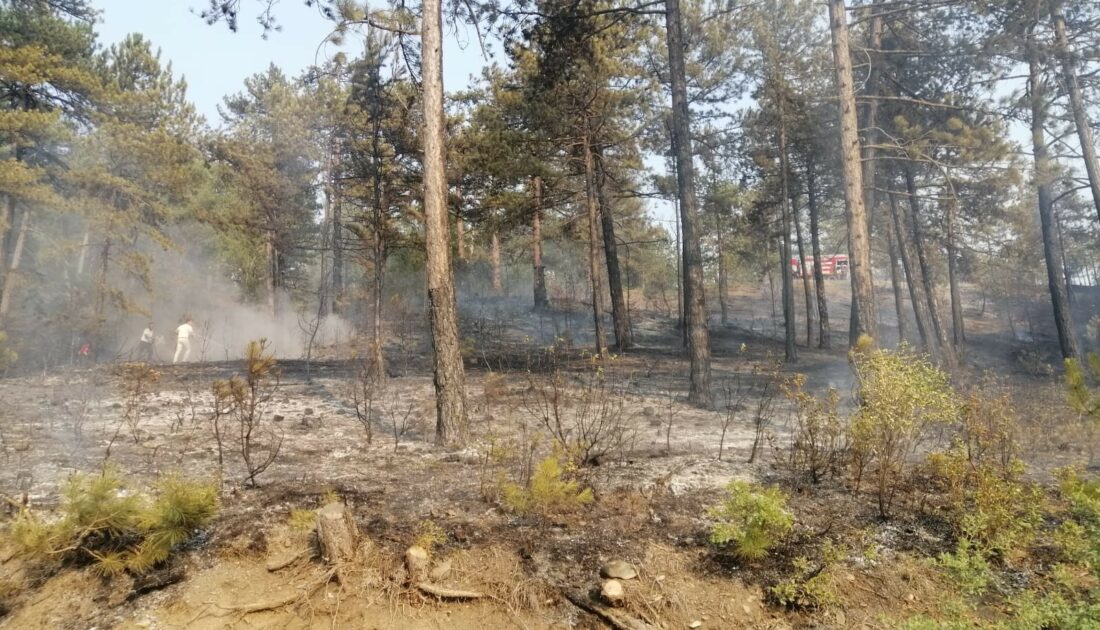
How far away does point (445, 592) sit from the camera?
4.24 metres

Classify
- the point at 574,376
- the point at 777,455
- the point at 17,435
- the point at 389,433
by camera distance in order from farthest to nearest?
1. the point at 574,376
2. the point at 389,433
3. the point at 17,435
4. the point at 777,455

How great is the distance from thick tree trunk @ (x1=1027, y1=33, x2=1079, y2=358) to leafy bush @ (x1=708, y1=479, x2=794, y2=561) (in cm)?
1354

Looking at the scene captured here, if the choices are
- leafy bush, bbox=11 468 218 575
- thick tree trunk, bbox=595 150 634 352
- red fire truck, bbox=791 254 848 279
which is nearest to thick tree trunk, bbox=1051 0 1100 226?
thick tree trunk, bbox=595 150 634 352

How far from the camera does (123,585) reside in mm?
4195

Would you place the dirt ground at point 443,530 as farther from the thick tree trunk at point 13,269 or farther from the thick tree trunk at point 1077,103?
the thick tree trunk at point 13,269

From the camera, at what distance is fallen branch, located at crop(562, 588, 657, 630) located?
13.2 ft

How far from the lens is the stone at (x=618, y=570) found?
14.5 feet

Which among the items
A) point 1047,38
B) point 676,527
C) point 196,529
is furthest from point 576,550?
point 1047,38

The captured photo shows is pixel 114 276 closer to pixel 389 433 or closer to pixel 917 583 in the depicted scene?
pixel 389 433

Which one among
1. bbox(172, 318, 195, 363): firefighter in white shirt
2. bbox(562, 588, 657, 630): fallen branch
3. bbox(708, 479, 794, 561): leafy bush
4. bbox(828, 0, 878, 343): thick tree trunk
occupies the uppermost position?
bbox(828, 0, 878, 343): thick tree trunk

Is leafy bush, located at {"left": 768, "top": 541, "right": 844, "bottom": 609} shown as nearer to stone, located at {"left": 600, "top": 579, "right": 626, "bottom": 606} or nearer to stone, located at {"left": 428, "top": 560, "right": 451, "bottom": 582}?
stone, located at {"left": 600, "top": 579, "right": 626, "bottom": 606}

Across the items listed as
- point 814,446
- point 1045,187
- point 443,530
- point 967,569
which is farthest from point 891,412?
point 1045,187

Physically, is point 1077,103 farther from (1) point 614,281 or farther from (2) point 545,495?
(2) point 545,495

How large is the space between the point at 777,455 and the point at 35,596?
21.5 ft
